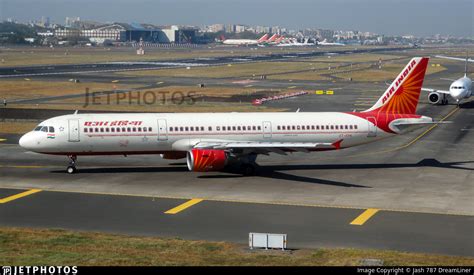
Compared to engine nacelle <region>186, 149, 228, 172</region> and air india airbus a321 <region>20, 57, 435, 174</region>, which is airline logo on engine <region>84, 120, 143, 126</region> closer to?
air india airbus a321 <region>20, 57, 435, 174</region>

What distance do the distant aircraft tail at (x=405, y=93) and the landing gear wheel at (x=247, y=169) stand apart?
35.5 feet

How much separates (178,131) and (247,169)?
5647 mm

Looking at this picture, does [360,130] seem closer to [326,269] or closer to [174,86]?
[326,269]

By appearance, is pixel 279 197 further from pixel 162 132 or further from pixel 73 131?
pixel 73 131

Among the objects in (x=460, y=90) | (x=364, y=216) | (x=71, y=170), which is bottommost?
(x=364, y=216)

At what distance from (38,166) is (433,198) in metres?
29.3

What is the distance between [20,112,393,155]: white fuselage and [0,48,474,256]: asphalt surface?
212 cm

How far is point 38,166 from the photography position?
51.4 m

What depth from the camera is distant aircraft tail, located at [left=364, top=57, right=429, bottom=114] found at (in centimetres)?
5134

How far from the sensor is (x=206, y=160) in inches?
1784

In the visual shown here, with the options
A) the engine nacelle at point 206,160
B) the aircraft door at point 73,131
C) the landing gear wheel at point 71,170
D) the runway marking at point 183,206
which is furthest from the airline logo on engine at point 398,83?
the landing gear wheel at point 71,170

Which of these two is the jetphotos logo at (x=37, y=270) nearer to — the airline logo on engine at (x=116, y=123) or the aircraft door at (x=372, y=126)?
the airline logo on engine at (x=116, y=123)

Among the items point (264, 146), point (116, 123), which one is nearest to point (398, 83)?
point (264, 146)

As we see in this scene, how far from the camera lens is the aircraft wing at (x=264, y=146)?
44.9 metres
